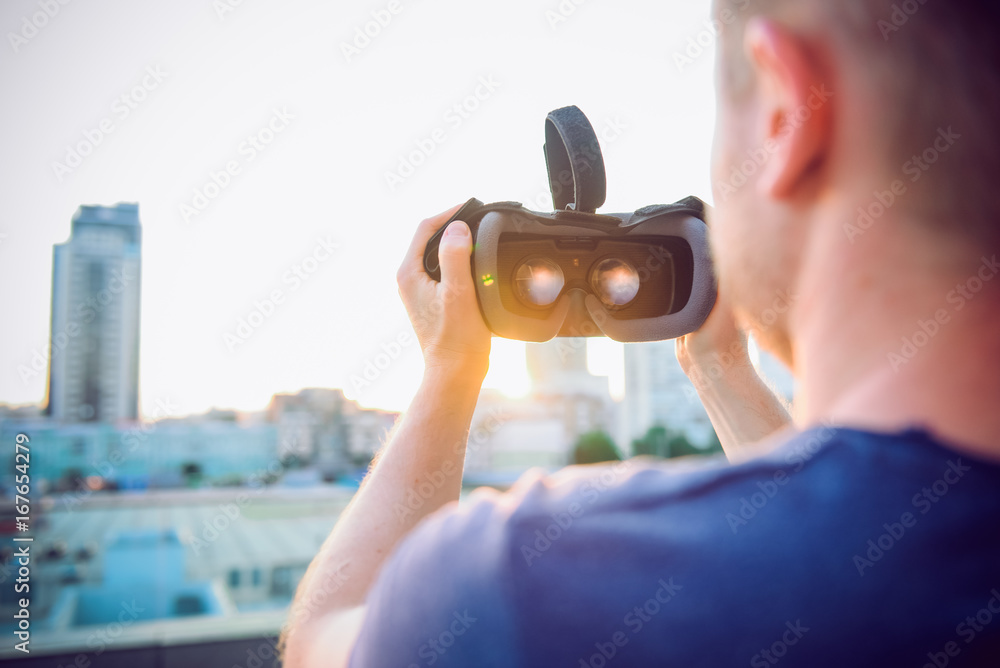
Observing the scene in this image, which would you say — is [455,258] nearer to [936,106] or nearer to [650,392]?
[936,106]

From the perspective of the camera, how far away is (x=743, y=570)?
369 millimetres

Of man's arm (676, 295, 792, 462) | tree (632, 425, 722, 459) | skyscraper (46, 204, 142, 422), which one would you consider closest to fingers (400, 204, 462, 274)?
man's arm (676, 295, 792, 462)

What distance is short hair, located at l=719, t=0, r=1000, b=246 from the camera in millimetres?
415

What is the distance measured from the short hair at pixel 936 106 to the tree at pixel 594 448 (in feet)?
86.0

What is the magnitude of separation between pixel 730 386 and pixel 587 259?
0.93 ft

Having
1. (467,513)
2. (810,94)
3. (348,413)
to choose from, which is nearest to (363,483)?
A: (467,513)

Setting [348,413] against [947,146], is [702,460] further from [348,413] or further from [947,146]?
[348,413]

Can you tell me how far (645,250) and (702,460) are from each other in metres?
0.58

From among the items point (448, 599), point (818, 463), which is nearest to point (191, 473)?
point (448, 599)

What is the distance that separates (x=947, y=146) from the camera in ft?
1.37

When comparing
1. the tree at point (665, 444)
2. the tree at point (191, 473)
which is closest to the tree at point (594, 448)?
the tree at point (665, 444)

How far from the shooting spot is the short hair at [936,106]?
0.42 m

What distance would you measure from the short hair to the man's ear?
3cm

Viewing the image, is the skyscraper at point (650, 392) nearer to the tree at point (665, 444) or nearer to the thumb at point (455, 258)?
the tree at point (665, 444)
